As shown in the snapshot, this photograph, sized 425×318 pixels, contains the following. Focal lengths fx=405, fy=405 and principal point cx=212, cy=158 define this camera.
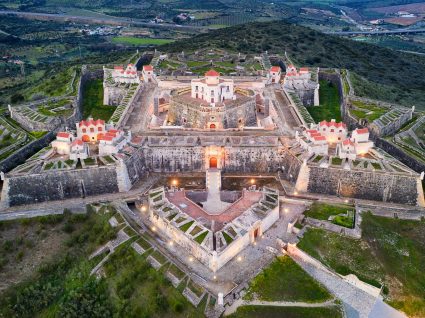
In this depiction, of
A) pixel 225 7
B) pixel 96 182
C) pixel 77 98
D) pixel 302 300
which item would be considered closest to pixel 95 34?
pixel 225 7

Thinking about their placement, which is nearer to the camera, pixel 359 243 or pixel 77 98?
pixel 359 243

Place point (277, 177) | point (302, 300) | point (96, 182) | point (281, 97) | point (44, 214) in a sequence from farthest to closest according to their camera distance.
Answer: point (281, 97) < point (277, 177) < point (96, 182) < point (44, 214) < point (302, 300)

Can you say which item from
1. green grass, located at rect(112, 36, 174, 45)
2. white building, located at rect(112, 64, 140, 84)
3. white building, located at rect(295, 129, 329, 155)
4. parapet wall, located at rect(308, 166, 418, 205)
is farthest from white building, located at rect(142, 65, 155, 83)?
green grass, located at rect(112, 36, 174, 45)

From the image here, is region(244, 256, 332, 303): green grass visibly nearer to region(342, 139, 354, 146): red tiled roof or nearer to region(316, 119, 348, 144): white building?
region(342, 139, 354, 146): red tiled roof

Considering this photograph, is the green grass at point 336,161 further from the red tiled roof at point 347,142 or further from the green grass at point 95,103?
the green grass at point 95,103

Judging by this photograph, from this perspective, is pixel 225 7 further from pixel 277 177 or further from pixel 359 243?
pixel 359 243

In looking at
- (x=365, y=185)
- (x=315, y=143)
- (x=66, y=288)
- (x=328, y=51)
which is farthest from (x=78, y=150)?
(x=328, y=51)
